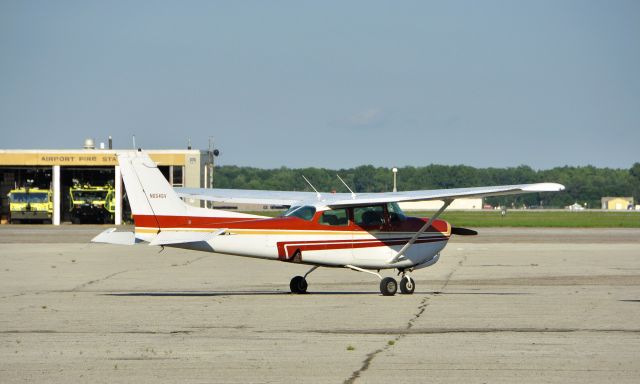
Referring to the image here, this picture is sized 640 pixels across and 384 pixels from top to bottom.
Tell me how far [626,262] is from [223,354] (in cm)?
2055

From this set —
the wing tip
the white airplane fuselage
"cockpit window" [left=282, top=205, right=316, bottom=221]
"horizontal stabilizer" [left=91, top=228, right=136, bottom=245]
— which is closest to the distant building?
the white airplane fuselage

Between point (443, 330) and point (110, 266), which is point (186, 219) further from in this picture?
point (110, 266)

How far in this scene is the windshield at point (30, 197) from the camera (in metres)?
65.4

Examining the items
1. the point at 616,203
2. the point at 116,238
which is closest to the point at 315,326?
the point at 116,238

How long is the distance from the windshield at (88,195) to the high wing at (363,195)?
42.5m

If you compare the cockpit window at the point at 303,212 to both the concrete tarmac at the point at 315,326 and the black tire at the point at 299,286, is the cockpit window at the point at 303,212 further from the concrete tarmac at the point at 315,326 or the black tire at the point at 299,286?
the concrete tarmac at the point at 315,326

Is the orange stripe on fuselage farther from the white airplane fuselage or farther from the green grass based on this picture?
the green grass

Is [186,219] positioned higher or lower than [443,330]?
higher

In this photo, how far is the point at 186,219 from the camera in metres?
18.5

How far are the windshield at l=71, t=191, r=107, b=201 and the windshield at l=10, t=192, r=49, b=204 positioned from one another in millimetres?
1778

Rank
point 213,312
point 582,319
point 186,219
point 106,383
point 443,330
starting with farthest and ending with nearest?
point 186,219 < point 213,312 < point 582,319 < point 443,330 < point 106,383

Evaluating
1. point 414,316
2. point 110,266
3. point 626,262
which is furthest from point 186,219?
point 626,262

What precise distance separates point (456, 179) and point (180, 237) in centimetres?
13141

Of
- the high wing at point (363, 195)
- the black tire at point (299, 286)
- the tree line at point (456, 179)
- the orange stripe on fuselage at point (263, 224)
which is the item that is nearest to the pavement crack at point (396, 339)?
the orange stripe on fuselage at point (263, 224)
